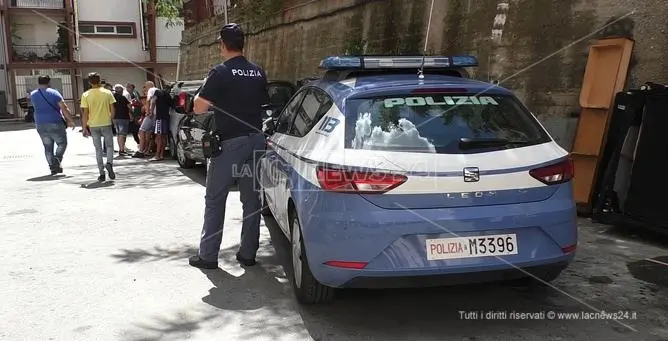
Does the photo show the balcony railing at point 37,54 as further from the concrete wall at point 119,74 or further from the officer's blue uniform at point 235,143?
the officer's blue uniform at point 235,143

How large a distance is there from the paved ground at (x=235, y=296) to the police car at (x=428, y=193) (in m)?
0.37

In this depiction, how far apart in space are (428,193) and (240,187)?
2.11m

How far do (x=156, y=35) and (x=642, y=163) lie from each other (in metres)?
34.6

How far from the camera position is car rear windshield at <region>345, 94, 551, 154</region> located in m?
3.56

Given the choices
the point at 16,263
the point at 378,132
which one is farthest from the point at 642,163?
the point at 16,263

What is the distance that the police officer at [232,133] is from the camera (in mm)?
4699

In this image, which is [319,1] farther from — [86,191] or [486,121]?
[486,121]

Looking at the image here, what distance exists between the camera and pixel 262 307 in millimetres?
4125

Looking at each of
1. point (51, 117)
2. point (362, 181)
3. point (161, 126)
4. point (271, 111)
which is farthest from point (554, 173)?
point (161, 126)

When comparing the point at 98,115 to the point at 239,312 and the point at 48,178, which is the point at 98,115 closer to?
the point at 48,178

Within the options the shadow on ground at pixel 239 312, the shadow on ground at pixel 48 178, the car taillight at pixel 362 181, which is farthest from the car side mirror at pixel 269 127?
the shadow on ground at pixel 48 178

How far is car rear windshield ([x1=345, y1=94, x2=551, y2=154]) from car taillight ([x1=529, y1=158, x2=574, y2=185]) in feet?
0.67

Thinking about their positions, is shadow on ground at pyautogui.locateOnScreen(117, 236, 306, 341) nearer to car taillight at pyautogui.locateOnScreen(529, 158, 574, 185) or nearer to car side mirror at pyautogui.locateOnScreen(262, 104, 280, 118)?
car taillight at pyautogui.locateOnScreen(529, 158, 574, 185)

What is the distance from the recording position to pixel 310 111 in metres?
4.54
